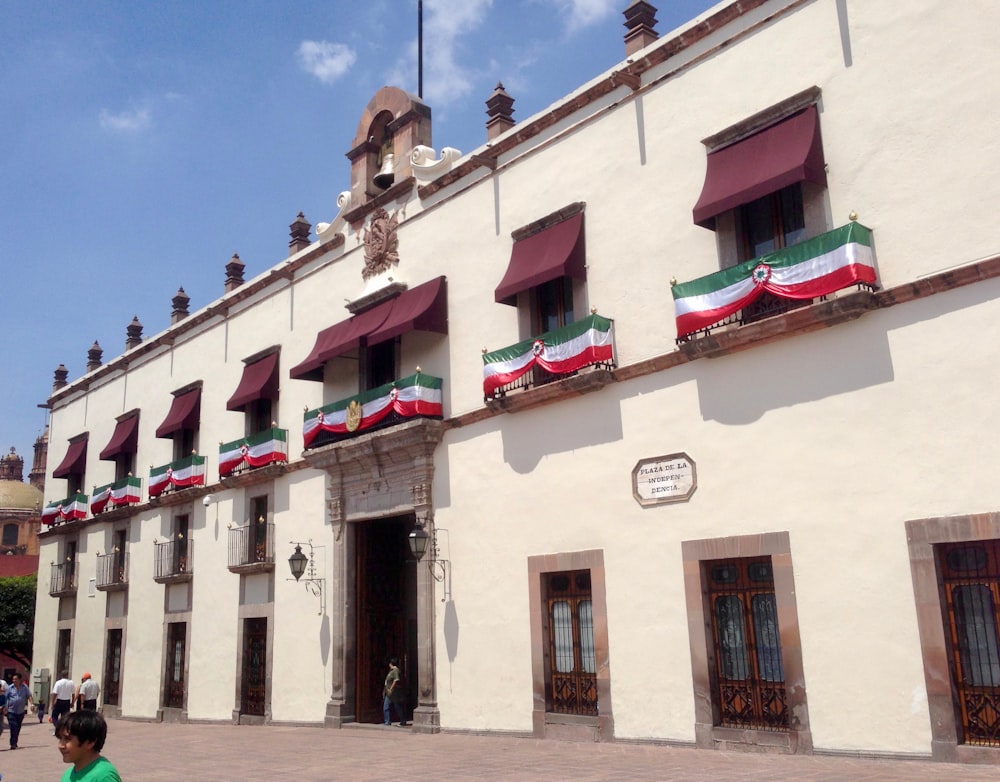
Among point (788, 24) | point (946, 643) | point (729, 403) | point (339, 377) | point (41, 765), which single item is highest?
point (788, 24)

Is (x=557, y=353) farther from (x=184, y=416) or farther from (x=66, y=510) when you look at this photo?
(x=66, y=510)

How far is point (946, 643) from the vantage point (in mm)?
10352

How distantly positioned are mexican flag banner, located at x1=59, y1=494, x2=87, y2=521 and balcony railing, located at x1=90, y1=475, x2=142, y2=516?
152cm

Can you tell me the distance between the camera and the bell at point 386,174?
20.1 meters

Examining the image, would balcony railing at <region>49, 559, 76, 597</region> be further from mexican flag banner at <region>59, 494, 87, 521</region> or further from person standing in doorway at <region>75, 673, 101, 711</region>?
person standing in doorway at <region>75, 673, 101, 711</region>

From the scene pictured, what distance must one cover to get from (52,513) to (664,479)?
2461 cm

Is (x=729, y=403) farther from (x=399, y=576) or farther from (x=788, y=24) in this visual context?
(x=399, y=576)

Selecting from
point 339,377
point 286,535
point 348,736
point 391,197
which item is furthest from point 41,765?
point 391,197

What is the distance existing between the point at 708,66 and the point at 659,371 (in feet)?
14.1

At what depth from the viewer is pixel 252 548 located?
21.8m

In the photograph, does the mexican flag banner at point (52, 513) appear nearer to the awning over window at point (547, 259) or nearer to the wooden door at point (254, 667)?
the wooden door at point (254, 667)

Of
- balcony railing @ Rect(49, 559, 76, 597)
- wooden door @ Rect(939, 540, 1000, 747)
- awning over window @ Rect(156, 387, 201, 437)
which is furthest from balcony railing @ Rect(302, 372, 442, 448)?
balcony railing @ Rect(49, 559, 76, 597)

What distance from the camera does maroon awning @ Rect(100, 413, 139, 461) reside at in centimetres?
2783

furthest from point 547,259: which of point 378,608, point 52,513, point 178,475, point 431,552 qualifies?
point 52,513
